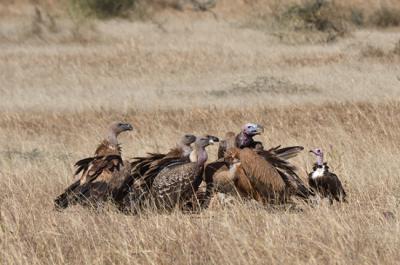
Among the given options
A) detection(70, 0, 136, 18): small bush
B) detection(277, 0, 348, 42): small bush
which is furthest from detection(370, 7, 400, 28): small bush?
detection(70, 0, 136, 18): small bush

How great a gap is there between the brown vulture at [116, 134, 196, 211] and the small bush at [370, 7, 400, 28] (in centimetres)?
2382

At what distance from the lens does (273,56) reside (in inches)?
883

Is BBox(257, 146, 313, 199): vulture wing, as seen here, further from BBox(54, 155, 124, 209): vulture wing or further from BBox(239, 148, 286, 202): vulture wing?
BBox(54, 155, 124, 209): vulture wing

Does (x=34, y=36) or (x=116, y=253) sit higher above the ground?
(x=116, y=253)

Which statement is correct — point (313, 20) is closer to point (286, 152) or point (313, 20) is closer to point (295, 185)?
point (286, 152)

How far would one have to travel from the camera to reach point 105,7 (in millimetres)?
35344

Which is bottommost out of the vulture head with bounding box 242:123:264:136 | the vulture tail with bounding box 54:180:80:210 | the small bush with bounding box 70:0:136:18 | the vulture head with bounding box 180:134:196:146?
the small bush with bounding box 70:0:136:18

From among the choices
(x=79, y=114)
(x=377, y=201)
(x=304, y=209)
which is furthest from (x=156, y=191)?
(x=79, y=114)

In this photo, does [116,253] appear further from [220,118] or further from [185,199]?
[220,118]

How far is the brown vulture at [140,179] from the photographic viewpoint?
7664 mm

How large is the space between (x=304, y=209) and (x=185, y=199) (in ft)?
3.31

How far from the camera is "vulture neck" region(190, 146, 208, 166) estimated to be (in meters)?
7.87

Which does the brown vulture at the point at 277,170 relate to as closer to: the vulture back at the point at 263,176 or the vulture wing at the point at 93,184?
the vulture back at the point at 263,176

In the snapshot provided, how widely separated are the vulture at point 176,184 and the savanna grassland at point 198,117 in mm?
263
